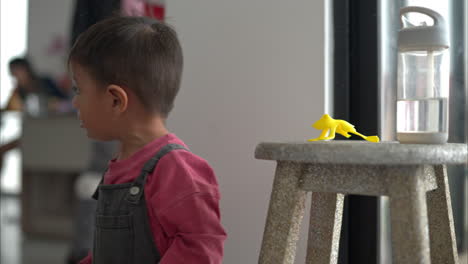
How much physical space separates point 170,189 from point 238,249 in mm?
441

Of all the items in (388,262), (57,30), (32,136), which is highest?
(57,30)

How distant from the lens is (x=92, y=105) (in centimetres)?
101

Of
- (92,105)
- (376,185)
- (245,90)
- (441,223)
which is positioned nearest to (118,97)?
(92,105)

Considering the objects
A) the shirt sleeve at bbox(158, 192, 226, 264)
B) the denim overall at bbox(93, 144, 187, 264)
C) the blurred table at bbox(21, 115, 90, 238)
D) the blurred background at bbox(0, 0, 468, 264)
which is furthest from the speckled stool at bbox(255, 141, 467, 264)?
the blurred table at bbox(21, 115, 90, 238)

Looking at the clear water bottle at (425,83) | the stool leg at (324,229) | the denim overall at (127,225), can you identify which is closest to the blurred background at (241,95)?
the stool leg at (324,229)

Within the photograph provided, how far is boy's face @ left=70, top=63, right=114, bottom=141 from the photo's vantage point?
999mm

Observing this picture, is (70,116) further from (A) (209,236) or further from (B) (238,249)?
(A) (209,236)

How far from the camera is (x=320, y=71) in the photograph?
1.19m

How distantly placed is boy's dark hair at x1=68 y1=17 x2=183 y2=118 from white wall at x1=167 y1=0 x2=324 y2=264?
30cm

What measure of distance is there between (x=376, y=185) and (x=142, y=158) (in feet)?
1.40

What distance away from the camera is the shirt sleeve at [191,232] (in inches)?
35.1

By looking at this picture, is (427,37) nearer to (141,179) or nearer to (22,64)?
(141,179)

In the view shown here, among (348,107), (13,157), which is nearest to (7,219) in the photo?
(13,157)

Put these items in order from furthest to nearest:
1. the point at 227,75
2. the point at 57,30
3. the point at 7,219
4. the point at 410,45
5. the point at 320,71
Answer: the point at 7,219 < the point at 57,30 < the point at 227,75 < the point at 320,71 < the point at 410,45
